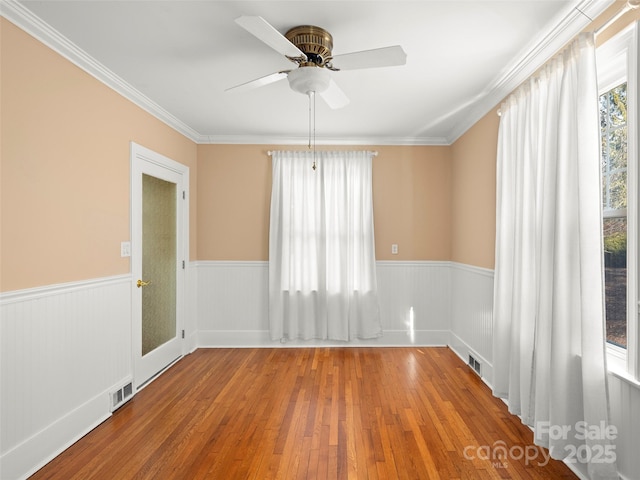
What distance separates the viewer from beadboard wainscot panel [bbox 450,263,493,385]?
3305 mm

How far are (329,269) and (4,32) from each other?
11.2ft

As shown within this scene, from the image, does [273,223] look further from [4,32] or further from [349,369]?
[4,32]

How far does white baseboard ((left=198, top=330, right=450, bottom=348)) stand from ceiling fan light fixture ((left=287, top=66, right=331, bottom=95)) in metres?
3.15

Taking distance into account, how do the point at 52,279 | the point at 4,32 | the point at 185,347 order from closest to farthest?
1. the point at 4,32
2. the point at 52,279
3. the point at 185,347

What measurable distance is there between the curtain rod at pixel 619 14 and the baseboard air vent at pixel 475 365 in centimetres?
284

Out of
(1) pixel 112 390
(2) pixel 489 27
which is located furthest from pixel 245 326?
(2) pixel 489 27

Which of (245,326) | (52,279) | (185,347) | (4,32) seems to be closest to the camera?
(4,32)

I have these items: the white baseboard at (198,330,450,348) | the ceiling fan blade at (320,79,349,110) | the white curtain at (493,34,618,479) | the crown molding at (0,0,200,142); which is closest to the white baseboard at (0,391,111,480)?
the white baseboard at (198,330,450,348)

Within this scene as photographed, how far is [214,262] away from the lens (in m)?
4.53

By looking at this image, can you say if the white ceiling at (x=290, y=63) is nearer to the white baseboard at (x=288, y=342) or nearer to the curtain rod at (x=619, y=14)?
the curtain rod at (x=619, y=14)

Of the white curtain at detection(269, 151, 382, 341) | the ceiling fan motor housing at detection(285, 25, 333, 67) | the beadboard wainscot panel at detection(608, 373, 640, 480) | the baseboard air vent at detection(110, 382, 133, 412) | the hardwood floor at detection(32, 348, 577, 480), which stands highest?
the ceiling fan motor housing at detection(285, 25, 333, 67)

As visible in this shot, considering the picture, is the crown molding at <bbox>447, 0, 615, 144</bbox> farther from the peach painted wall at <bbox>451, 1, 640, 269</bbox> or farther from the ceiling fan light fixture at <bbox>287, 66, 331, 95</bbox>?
the ceiling fan light fixture at <bbox>287, 66, 331, 95</bbox>

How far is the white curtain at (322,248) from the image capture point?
4.39 meters

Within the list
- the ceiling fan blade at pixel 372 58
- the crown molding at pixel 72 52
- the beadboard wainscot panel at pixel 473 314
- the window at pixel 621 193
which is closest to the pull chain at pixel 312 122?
the ceiling fan blade at pixel 372 58
